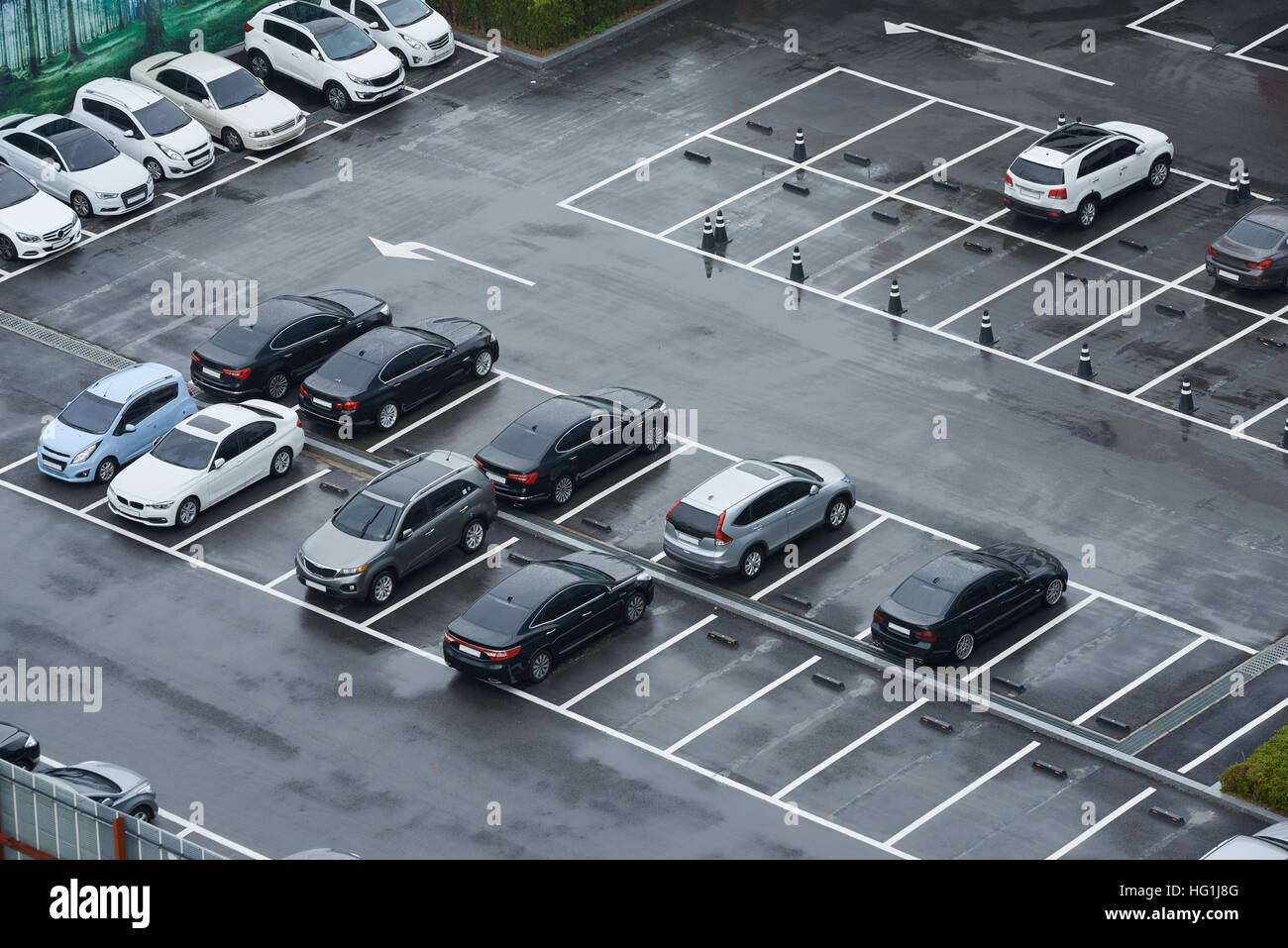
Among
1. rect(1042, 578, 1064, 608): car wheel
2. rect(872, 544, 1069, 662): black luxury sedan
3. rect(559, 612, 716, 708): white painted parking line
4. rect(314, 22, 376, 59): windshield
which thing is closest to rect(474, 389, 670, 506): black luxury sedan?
rect(559, 612, 716, 708): white painted parking line

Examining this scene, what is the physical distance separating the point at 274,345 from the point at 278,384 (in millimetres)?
829

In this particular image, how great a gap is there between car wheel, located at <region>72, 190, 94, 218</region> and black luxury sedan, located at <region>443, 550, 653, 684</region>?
18.8 meters

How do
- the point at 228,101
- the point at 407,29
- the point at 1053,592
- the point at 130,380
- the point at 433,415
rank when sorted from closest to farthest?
the point at 1053,592
the point at 130,380
the point at 433,415
the point at 228,101
the point at 407,29

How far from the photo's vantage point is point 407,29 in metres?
57.1

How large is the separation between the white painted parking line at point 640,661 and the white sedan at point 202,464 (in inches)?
351

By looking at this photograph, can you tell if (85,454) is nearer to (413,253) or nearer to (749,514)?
(413,253)

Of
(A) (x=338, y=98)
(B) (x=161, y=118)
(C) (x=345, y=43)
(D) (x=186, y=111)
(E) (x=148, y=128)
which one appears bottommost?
(D) (x=186, y=111)

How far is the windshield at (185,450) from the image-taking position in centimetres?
4081

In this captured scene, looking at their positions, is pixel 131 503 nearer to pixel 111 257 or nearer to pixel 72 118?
pixel 111 257

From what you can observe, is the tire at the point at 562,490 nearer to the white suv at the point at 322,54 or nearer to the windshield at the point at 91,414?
the windshield at the point at 91,414

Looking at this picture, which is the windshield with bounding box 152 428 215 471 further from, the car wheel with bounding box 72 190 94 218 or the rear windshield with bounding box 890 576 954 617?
the rear windshield with bounding box 890 576 954 617

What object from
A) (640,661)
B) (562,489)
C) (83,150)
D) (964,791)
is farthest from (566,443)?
(83,150)

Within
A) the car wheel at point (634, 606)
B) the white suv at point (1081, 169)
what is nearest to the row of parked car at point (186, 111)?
the white suv at point (1081, 169)

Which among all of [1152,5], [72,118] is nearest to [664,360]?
[72,118]
